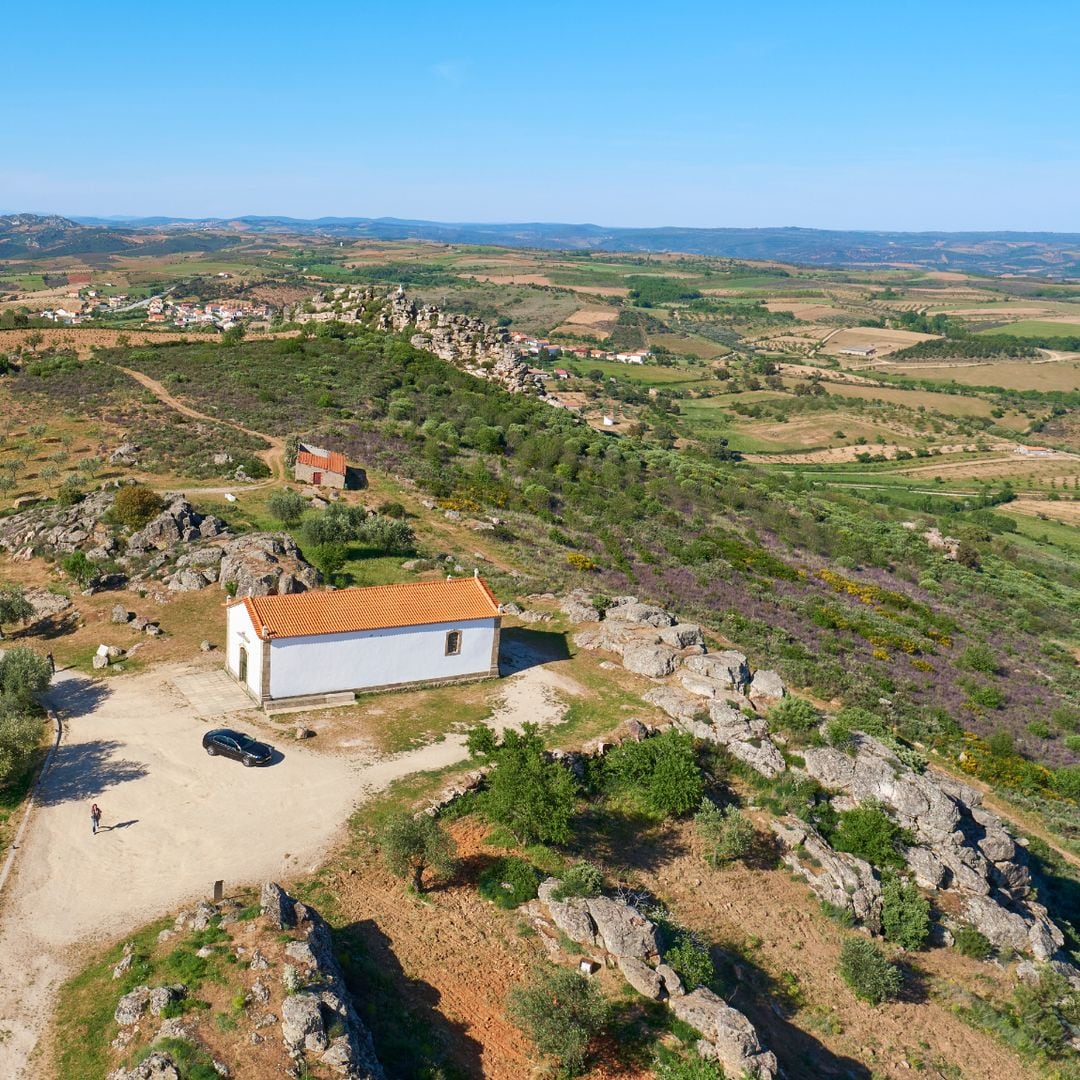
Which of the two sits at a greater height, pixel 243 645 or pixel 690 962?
pixel 243 645

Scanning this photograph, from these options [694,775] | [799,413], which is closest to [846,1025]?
[694,775]

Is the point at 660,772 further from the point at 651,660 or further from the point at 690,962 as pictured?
the point at 651,660

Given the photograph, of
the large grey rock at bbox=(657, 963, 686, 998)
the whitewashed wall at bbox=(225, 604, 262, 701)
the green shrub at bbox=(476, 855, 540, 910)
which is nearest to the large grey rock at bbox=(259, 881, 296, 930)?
the green shrub at bbox=(476, 855, 540, 910)

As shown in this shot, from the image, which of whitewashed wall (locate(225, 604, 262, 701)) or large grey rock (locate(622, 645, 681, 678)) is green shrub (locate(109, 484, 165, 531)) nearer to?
whitewashed wall (locate(225, 604, 262, 701))

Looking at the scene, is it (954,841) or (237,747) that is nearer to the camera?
(237,747)

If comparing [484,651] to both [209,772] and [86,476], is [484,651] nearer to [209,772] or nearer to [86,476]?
[209,772]

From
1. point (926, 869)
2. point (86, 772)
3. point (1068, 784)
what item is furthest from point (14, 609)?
point (1068, 784)
